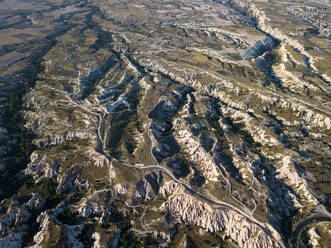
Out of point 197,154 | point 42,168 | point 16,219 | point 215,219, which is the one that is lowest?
point 16,219

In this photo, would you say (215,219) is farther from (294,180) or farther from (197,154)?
(294,180)

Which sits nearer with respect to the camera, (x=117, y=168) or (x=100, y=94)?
(x=117, y=168)

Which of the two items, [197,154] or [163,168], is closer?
[163,168]

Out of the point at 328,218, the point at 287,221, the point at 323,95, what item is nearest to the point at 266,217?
the point at 287,221

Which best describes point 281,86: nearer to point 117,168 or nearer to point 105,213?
point 117,168

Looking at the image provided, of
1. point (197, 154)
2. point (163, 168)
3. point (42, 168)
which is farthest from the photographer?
point (197, 154)

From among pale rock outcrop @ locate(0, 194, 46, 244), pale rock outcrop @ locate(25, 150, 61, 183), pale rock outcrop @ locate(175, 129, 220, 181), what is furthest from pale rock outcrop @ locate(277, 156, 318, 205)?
pale rock outcrop @ locate(0, 194, 46, 244)

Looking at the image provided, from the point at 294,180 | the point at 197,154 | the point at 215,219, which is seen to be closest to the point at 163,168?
the point at 197,154

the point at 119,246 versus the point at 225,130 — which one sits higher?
the point at 225,130

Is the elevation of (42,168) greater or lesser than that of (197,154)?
lesser

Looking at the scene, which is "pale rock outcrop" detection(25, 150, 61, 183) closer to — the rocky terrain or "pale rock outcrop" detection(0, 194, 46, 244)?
the rocky terrain

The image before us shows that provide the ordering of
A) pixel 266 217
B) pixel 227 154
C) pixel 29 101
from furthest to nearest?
pixel 29 101 < pixel 227 154 < pixel 266 217
